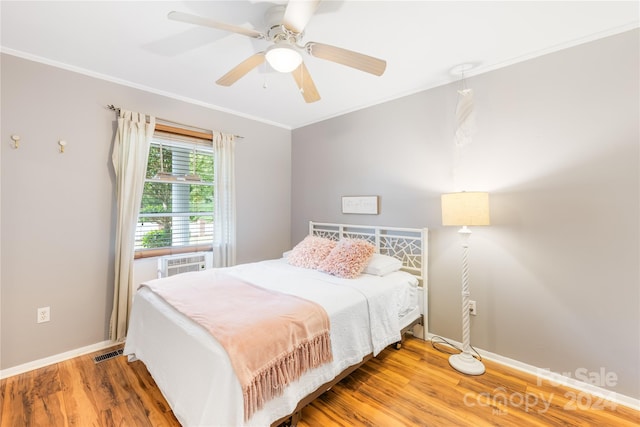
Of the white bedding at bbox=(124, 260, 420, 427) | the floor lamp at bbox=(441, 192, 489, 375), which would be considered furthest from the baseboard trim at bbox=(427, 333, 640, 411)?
the white bedding at bbox=(124, 260, 420, 427)

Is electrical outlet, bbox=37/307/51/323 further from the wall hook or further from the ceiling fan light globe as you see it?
the ceiling fan light globe

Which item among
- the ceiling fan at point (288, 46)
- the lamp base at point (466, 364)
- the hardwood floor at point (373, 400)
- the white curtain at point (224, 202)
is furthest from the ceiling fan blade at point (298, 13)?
the lamp base at point (466, 364)

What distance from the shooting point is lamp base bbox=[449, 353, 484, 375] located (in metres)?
2.14

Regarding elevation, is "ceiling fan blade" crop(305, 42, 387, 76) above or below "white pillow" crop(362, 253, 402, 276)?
above

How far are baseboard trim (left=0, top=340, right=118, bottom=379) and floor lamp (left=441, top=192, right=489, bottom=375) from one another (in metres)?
3.15

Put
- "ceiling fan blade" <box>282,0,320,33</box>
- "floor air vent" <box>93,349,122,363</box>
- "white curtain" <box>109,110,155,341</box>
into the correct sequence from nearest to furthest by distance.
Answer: "ceiling fan blade" <box>282,0,320,33</box> < "floor air vent" <box>93,349,122,363</box> < "white curtain" <box>109,110,155,341</box>

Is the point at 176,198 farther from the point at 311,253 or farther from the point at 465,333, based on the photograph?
the point at 465,333

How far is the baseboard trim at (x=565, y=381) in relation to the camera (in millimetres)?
1806

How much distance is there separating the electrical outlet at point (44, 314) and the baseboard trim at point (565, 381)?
12.2ft

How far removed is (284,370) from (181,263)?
2.13 m

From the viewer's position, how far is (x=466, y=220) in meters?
2.09


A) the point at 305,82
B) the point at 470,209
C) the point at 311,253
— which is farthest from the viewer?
the point at 311,253

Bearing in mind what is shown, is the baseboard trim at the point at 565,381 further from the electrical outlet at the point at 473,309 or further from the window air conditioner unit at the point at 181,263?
the window air conditioner unit at the point at 181,263

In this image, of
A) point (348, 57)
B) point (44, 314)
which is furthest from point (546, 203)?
point (44, 314)
